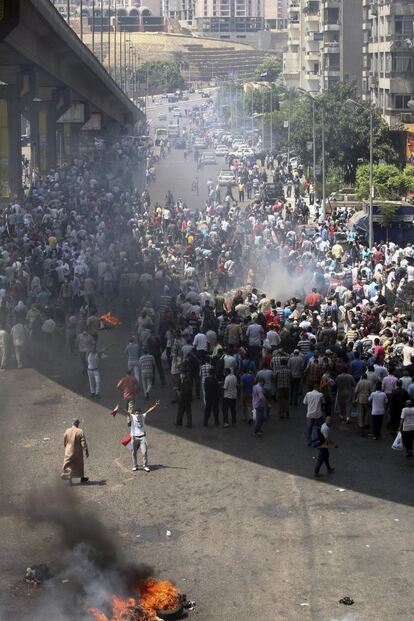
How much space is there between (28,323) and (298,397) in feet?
21.8

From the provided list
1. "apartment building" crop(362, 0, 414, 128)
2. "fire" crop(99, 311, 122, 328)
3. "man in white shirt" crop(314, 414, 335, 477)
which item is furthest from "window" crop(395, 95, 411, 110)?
"man in white shirt" crop(314, 414, 335, 477)

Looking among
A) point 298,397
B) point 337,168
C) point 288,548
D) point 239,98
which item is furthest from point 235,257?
point 239,98

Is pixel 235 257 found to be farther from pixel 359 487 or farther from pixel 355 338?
pixel 359 487

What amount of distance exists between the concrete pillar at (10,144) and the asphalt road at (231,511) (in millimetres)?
33113

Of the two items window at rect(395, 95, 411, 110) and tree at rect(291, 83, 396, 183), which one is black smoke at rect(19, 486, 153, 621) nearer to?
tree at rect(291, 83, 396, 183)

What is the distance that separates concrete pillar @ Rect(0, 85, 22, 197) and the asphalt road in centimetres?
3311

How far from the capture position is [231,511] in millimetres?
17047

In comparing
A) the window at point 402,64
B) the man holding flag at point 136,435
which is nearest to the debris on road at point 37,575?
the man holding flag at point 136,435

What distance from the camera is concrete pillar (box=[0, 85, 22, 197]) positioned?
55.6 meters

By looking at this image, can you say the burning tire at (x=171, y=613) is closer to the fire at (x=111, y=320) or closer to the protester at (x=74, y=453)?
the protester at (x=74, y=453)

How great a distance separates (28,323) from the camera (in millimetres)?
27703

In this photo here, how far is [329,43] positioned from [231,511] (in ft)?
302

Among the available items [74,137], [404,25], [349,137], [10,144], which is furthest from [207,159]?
[10,144]

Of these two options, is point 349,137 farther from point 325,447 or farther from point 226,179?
point 325,447
